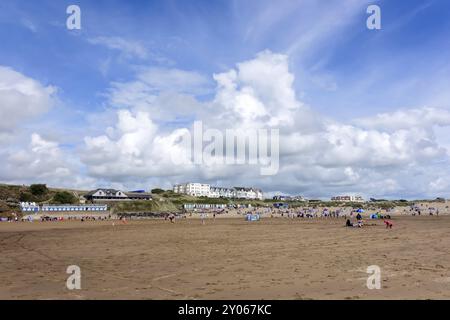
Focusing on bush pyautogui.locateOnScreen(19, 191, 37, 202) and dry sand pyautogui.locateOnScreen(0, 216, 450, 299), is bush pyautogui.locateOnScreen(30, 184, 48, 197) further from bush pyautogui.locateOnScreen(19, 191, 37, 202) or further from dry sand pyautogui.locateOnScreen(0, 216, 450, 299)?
dry sand pyautogui.locateOnScreen(0, 216, 450, 299)

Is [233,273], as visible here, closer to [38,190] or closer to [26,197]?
[26,197]

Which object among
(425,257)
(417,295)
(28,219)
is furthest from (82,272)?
(28,219)

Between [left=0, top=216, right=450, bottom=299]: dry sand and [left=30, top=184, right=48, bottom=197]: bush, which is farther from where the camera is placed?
[left=30, top=184, right=48, bottom=197]: bush

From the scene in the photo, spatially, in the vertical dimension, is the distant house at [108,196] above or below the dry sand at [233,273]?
above

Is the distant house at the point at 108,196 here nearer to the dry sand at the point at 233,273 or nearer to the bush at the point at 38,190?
the bush at the point at 38,190

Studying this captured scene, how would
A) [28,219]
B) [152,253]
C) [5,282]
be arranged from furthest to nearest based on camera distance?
1. [28,219]
2. [152,253]
3. [5,282]

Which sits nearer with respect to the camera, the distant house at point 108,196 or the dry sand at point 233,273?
the dry sand at point 233,273

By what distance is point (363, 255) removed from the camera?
20.3 m

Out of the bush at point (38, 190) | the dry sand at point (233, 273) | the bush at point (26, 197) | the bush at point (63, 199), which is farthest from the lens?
the bush at point (38, 190)

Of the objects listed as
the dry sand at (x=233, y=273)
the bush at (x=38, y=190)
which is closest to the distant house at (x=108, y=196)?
the bush at (x=38, y=190)

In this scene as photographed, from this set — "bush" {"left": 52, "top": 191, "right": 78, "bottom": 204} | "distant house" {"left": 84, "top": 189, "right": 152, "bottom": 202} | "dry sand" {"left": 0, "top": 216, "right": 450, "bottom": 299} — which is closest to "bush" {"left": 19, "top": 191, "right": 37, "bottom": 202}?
"bush" {"left": 52, "top": 191, "right": 78, "bottom": 204}

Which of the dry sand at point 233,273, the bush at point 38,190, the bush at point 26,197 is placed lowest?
the dry sand at point 233,273
